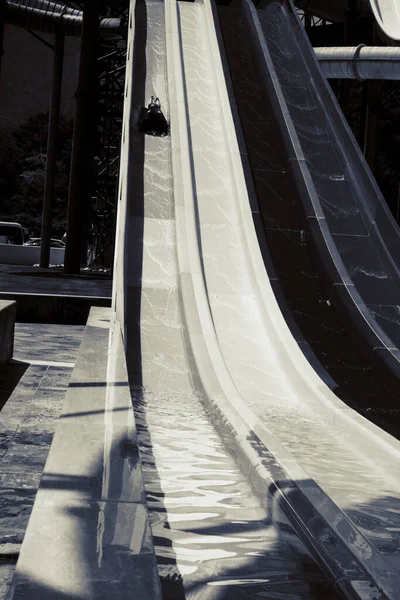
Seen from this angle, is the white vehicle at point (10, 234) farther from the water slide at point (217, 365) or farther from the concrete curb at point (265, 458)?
the concrete curb at point (265, 458)

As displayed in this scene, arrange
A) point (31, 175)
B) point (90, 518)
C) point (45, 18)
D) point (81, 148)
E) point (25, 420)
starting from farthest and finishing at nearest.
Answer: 1. point (31, 175)
2. point (45, 18)
3. point (81, 148)
4. point (25, 420)
5. point (90, 518)

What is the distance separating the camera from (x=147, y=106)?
9953mm

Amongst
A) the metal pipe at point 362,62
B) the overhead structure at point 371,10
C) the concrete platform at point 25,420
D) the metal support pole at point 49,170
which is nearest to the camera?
the concrete platform at point 25,420

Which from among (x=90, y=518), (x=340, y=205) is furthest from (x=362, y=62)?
(x=90, y=518)

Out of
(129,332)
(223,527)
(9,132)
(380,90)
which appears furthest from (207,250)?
(9,132)

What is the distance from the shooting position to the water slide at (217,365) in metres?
2.68

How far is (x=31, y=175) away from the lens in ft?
149

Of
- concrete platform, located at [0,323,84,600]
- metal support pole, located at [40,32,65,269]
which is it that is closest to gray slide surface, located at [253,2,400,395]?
concrete platform, located at [0,323,84,600]

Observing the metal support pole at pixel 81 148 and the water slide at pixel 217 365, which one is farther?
the metal support pole at pixel 81 148

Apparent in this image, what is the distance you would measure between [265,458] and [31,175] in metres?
43.9

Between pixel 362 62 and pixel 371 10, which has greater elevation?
pixel 371 10

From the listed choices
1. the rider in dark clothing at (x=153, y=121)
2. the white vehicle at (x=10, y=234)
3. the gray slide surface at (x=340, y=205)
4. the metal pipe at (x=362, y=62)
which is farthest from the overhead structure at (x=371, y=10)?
the white vehicle at (x=10, y=234)

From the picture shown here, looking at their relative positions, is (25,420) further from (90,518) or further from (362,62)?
(362,62)

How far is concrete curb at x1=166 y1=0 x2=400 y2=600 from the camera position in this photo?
2.34m
